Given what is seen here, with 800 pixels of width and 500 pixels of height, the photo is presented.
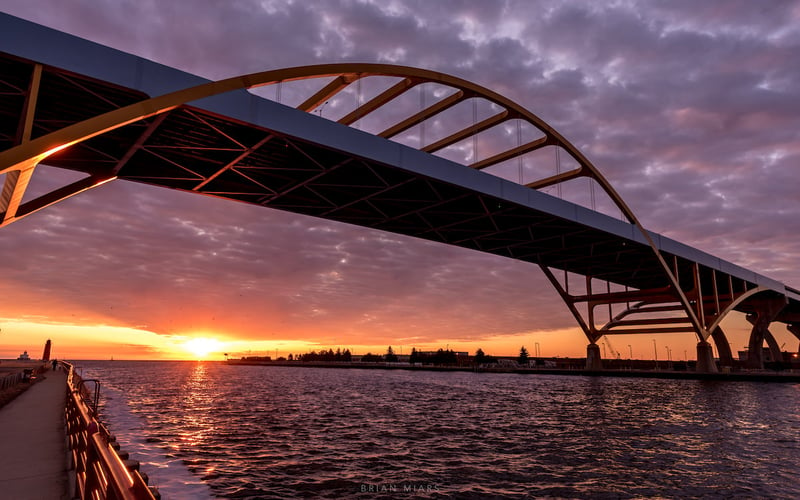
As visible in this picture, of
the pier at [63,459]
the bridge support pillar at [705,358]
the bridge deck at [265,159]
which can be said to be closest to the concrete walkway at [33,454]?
the pier at [63,459]

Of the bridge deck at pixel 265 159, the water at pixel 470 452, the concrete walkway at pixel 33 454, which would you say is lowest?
the water at pixel 470 452

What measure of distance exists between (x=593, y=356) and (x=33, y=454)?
82062mm

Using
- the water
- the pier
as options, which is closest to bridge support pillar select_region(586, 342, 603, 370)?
the water

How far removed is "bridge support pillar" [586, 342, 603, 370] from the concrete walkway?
75512 millimetres

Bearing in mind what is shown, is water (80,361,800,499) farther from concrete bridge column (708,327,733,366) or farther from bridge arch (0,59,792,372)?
concrete bridge column (708,327,733,366)

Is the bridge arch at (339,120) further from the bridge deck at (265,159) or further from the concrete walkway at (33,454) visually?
the concrete walkway at (33,454)

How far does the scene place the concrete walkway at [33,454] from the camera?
7.51 metres

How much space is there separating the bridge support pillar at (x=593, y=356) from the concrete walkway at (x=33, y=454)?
7551 cm

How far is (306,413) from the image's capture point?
3073 cm

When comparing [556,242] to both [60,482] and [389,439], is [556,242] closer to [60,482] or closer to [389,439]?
[389,439]

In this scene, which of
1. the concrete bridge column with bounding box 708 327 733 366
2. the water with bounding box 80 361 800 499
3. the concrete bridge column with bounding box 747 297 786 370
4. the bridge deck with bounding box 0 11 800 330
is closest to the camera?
the water with bounding box 80 361 800 499

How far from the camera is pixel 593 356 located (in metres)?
80.5

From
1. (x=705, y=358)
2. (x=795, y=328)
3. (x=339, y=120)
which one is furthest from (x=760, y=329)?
(x=339, y=120)

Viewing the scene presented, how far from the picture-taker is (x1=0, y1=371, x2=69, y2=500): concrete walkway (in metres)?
7.51
